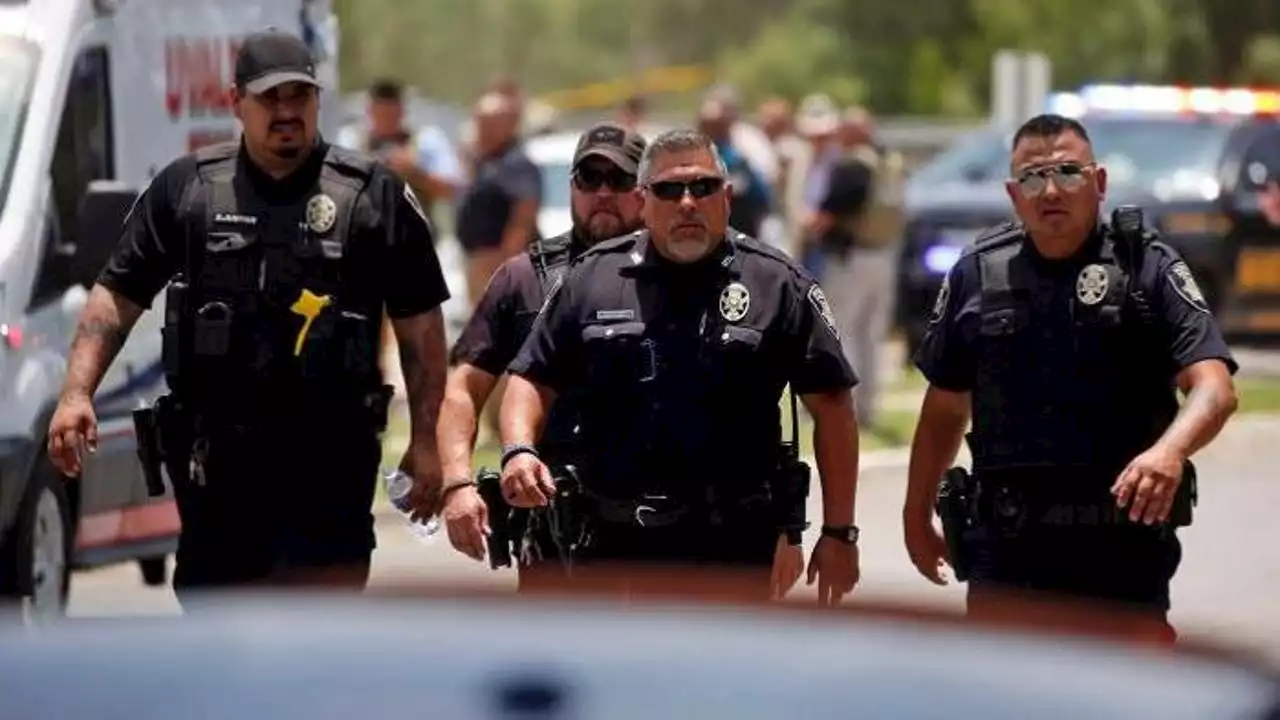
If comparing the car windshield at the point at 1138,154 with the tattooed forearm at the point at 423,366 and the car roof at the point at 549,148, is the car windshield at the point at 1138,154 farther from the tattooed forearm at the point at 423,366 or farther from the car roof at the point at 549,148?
the tattooed forearm at the point at 423,366

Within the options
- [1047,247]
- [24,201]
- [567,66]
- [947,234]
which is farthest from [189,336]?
[567,66]

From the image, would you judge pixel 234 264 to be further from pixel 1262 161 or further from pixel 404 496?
pixel 1262 161

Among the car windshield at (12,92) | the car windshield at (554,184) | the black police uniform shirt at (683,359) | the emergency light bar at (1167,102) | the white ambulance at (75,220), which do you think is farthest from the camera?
the car windshield at (554,184)

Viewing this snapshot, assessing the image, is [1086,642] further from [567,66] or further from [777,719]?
[567,66]

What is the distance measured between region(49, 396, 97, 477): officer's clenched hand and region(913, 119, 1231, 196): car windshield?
15.5m

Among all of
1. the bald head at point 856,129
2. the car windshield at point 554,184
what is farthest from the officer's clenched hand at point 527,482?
the car windshield at point 554,184

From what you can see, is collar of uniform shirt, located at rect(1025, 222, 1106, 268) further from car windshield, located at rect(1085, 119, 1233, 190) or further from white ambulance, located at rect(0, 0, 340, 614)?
car windshield, located at rect(1085, 119, 1233, 190)

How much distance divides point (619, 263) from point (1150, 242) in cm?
105

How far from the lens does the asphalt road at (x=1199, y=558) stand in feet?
37.7

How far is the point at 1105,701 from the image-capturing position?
8.60 ft

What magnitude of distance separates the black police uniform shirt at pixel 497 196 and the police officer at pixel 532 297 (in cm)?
844

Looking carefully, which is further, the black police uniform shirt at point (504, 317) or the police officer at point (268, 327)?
the police officer at point (268, 327)

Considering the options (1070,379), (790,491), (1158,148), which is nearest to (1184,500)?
(1070,379)

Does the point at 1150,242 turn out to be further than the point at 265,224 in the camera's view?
No
